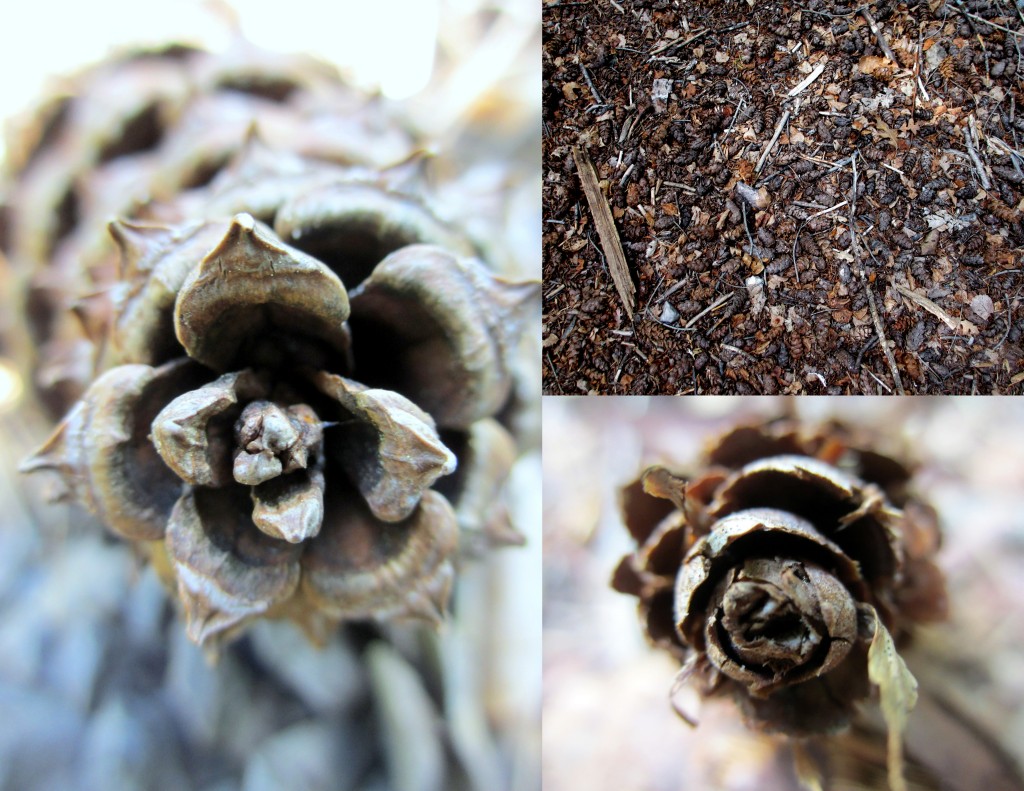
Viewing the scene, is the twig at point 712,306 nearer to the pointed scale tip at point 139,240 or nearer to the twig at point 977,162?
the twig at point 977,162

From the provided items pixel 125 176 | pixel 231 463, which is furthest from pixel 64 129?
pixel 231 463

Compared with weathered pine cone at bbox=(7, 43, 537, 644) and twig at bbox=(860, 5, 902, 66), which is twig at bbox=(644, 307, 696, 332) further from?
twig at bbox=(860, 5, 902, 66)

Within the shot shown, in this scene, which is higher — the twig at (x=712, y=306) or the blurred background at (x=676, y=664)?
the twig at (x=712, y=306)

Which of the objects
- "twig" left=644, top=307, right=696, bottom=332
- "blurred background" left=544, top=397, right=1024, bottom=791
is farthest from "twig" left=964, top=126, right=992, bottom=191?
"twig" left=644, top=307, right=696, bottom=332

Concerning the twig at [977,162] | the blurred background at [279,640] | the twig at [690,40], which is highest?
the twig at [690,40]

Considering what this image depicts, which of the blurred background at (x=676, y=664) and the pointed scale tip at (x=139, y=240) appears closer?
the pointed scale tip at (x=139, y=240)

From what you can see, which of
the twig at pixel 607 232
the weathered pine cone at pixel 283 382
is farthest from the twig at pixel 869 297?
the weathered pine cone at pixel 283 382

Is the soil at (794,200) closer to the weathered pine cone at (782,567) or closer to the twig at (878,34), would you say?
the twig at (878,34)

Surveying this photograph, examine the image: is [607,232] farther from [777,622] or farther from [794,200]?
[777,622]
